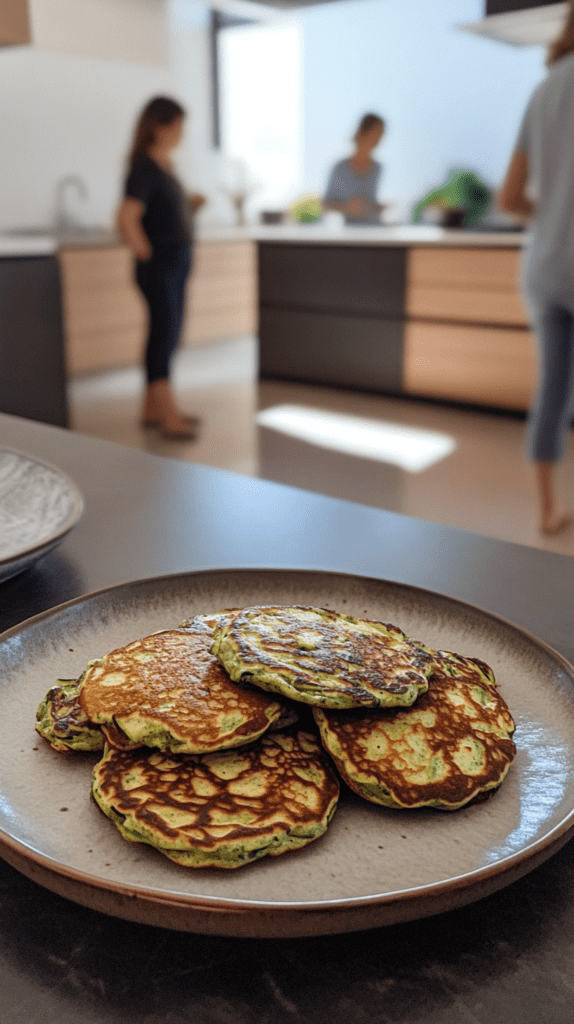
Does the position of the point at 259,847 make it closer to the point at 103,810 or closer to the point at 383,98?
the point at 103,810

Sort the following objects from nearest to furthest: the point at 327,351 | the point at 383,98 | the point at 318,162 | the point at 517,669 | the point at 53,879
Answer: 1. the point at 53,879
2. the point at 517,669
3. the point at 327,351
4. the point at 383,98
5. the point at 318,162

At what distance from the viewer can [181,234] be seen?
161 inches

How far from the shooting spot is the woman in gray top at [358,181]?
5910 millimetres

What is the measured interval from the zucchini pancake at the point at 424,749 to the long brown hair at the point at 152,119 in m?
3.86

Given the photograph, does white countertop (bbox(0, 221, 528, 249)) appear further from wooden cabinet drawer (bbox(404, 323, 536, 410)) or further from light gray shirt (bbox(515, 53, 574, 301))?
light gray shirt (bbox(515, 53, 574, 301))

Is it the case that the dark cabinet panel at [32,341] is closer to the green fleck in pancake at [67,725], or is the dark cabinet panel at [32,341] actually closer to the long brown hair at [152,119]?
the long brown hair at [152,119]

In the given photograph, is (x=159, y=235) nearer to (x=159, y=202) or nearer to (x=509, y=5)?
(x=159, y=202)

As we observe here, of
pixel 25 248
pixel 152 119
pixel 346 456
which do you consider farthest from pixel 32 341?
pixel 346 456

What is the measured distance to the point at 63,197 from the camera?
6.26m

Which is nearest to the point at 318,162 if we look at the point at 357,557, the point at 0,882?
the point at 357,557

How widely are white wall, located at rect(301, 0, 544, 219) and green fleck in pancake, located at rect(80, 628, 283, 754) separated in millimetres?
6743

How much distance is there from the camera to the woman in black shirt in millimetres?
3934

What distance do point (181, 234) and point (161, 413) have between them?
0.85 metres

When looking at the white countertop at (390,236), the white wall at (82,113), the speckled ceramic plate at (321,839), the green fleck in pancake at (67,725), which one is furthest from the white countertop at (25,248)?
the green fleck in pancake at (67,725)
